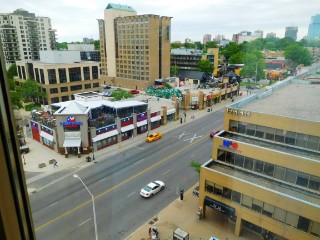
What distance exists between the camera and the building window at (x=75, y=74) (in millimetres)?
12637

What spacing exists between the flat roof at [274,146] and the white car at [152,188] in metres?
1.97

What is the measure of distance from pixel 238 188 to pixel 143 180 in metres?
2.82

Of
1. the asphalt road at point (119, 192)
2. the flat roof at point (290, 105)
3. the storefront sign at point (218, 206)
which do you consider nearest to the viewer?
the flat roof at point (290, 105)

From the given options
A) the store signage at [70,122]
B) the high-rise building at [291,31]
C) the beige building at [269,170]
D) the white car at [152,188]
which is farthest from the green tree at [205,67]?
the high-rise building at [291,31]

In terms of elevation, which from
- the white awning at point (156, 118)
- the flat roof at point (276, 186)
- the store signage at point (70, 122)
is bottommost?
the white awning at point (156, 118)

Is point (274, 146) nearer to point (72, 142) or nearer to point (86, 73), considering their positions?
point (72, 142)

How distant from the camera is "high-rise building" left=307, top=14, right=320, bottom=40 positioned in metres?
2.06

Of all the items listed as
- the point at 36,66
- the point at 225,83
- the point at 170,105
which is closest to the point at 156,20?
the point at 225,83

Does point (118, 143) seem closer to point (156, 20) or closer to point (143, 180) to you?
point (143, 180)

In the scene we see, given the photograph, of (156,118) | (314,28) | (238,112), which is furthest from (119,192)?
(156,118)

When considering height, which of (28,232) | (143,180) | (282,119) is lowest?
(143,180)

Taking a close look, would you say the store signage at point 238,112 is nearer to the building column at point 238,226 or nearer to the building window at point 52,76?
the building column at point 238,226

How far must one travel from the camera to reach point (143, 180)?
6.13 m

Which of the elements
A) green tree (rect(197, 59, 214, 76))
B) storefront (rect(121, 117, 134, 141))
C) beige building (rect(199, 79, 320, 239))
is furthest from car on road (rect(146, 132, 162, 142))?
green tree (rect(197, 59, 214, 76))
